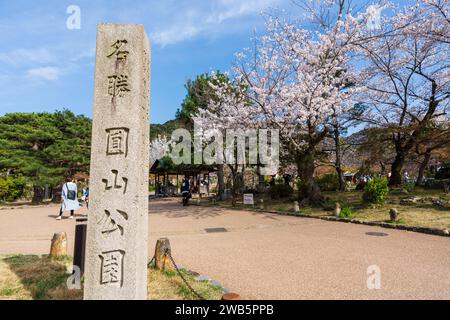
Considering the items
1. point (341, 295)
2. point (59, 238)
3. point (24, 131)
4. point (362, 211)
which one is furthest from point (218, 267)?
point (24, 131)

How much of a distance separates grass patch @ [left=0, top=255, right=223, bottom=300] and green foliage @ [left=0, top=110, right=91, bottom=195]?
1455 cm

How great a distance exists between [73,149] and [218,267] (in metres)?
17.1

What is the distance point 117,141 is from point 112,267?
139 cm

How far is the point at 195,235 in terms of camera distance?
8.44 metres

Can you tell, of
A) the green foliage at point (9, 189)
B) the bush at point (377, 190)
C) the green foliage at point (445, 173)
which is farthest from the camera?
the green foliage at point (9, 189)

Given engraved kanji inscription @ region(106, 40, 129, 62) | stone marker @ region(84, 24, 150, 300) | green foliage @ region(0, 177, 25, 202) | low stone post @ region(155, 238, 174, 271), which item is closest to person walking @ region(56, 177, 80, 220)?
low stone post @ region(155, 238, 174, 271)

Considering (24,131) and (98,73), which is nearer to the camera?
(98,73)

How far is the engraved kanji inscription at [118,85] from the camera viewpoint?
3318mm

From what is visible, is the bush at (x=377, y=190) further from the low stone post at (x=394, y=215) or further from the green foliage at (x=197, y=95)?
the green foliage at (x=197, y=95)

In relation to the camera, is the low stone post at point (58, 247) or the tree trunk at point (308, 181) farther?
the tree trunk at point (308, 181)

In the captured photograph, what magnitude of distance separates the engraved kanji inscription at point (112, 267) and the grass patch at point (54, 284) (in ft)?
2.59

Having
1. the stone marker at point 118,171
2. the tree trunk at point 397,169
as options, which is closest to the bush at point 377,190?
the tree trunk at point 397,169

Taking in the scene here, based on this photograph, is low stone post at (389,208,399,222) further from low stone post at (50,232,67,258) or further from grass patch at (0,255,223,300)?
low stone post at (50,232,67,258)
